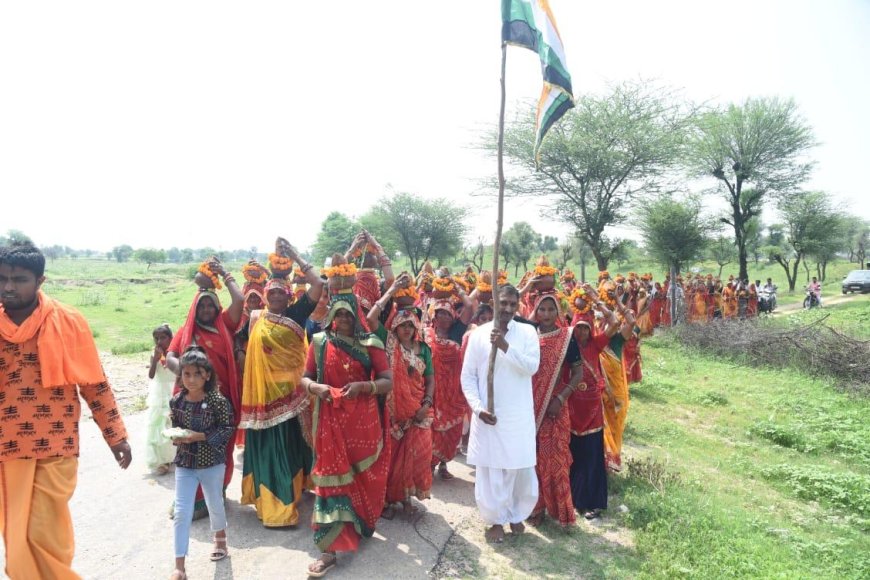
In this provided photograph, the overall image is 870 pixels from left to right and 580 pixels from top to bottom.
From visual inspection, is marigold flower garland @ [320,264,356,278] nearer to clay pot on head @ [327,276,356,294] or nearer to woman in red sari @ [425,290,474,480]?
clay pot on head @ [327,276,356,294]

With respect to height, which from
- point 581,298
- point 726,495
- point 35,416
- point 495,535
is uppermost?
point 581,298

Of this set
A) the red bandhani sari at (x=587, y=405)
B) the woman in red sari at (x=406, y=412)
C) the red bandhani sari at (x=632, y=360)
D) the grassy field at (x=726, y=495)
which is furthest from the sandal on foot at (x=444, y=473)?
the red bandhani sari at (x=632, y=360)

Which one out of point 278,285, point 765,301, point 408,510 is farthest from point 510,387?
point 765,301

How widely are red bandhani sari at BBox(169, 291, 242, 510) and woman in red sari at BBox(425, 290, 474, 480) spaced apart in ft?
6.77

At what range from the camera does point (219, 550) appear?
400cm

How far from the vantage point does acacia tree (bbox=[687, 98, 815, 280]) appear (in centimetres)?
2445

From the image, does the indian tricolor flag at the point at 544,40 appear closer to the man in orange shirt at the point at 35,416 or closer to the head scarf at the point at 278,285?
the head scarf at the point at 278,285

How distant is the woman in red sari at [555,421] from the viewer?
468 centimetres

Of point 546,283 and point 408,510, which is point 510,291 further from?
point 408,510

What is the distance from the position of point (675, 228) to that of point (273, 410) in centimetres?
1967

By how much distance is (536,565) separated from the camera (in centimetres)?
411

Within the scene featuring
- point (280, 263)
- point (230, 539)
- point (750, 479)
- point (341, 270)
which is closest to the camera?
point (341, 270)

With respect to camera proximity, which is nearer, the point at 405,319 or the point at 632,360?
the point at 405,319

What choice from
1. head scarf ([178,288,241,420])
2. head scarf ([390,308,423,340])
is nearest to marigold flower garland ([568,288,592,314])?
head scarf ([390,308,423,340])
